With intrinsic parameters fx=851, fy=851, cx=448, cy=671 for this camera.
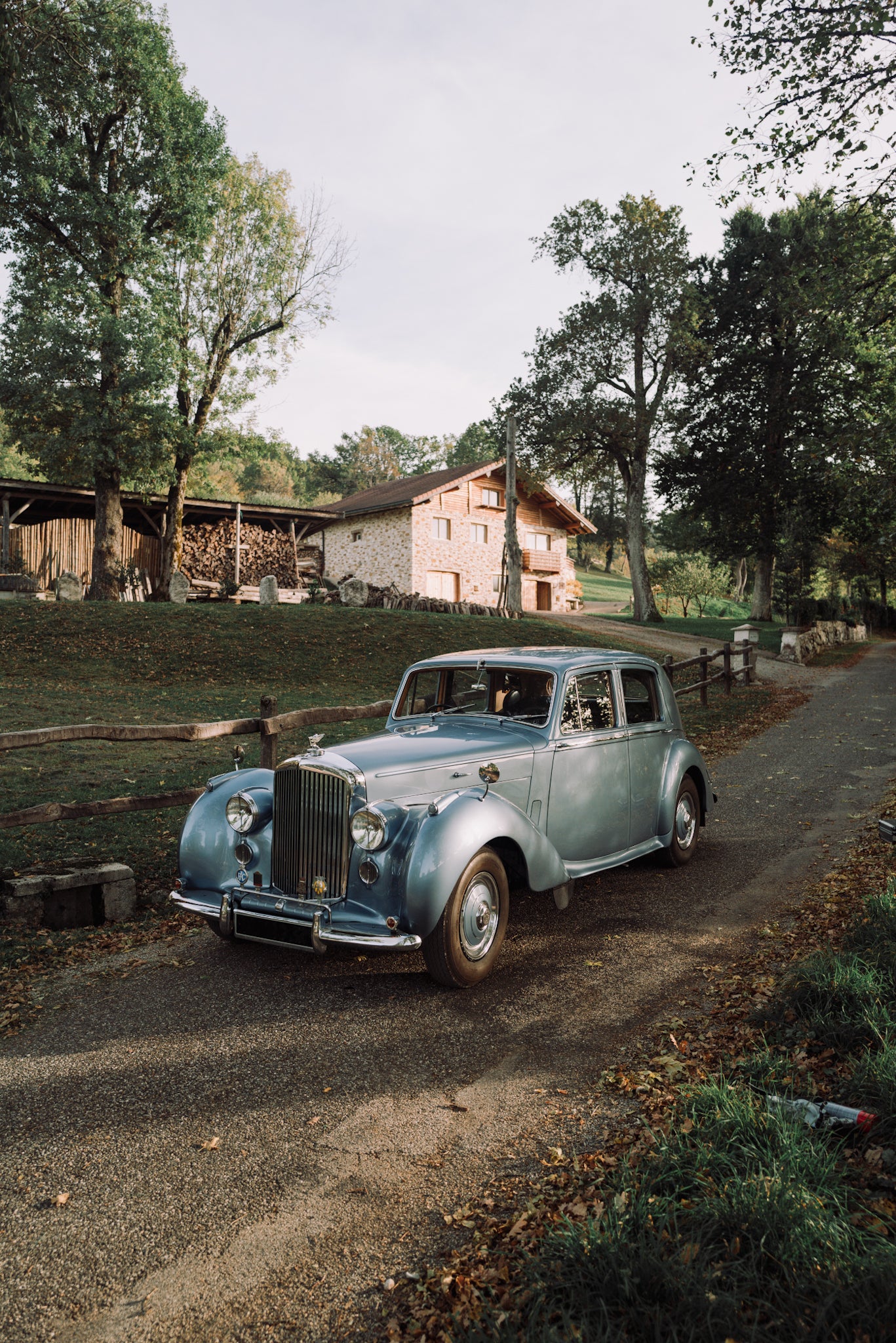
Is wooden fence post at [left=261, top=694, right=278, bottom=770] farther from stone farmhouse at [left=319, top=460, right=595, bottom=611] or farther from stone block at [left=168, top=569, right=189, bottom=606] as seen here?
stone farmhouse at [left=319, top=460, right=595, bottom=611]

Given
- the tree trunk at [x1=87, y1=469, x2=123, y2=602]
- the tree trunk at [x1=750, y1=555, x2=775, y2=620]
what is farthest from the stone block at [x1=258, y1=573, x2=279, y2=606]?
the tree trunk at [x1=750, y1=555, x2=775, y2=620]

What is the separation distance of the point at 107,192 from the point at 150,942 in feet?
89.8

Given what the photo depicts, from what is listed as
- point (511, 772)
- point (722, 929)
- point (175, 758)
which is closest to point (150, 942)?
point (511, 772)

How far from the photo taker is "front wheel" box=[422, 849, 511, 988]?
175 inches

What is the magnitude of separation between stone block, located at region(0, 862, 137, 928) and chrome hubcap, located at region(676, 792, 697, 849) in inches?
168

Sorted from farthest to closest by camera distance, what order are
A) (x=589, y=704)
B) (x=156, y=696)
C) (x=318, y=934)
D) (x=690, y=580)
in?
1. (x=690, y=580)
2. (x=156, y=696)
3. (x=589, y=704)
4. (x=318, y=934)

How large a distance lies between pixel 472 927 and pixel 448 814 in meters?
0.67

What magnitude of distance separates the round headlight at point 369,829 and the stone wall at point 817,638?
24.3m

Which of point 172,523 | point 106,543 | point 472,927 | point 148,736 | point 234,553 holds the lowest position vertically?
point 472,927

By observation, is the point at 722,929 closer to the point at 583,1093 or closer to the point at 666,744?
the point at 666,744

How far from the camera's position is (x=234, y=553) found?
32344 mm

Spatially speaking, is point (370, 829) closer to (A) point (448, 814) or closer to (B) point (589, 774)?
(A) point (448, 814)

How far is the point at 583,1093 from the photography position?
3551mm

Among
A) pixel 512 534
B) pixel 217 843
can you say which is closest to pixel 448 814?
pixel 217 843
